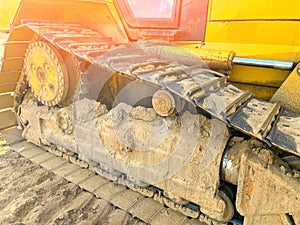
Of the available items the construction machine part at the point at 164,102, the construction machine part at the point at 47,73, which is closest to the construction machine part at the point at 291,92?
the construction machine part at the point at 164,102

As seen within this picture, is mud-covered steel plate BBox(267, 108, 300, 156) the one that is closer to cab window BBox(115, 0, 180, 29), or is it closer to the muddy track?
the muddy track

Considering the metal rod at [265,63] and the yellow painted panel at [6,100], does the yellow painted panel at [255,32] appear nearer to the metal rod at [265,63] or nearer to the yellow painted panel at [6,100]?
the metal rod at [265,63]

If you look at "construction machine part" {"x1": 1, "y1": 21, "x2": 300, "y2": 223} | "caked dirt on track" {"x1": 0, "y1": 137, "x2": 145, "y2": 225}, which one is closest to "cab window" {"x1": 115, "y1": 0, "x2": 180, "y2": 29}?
"construction machine part" {"x1": 1, "y1": 21, "x2": 300, "y2": 223}

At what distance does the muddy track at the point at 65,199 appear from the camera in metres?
1.89

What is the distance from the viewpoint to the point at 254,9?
1763 millimetres

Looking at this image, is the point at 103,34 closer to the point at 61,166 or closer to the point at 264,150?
the point at 61,166

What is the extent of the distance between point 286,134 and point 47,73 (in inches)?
74.5

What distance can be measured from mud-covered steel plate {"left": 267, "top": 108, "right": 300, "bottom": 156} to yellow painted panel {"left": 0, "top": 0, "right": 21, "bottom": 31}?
2292mm

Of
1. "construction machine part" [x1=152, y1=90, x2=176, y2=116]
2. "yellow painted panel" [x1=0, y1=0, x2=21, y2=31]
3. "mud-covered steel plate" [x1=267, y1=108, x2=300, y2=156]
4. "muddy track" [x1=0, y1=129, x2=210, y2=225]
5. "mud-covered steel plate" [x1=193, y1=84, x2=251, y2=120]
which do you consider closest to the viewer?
"mud-covered steel plate" [x1=267, y1=108, x2=300, y2=156]

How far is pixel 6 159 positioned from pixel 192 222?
1.98 metres

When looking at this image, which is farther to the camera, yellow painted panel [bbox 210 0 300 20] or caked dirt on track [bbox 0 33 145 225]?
caked dirt on track [bbox 0 33 145 225]

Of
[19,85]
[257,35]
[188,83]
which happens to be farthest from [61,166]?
[257,35]

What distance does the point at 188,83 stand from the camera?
1.40m

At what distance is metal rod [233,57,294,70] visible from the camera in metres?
1.68
